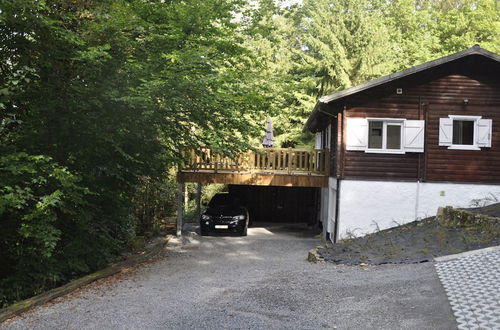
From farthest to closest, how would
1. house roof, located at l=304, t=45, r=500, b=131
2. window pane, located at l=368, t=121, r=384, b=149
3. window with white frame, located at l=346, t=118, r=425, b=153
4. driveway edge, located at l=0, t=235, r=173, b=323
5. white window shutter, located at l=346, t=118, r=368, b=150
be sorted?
1. window pane, located at l=368, t=121, r=384, b=149
2. white window shutter, located at l=346, t=118, r=368, b=150
3. window with white frame, located at l=346, t=118, r=425, b=153
4. house roof, located at l=304, t=45, r=500, b=131
5. driveway edge, located at l=0, t=235, r=173, b=323

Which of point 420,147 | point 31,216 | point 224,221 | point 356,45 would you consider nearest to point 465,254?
point 420,147

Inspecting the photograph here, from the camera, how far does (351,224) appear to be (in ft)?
50.5

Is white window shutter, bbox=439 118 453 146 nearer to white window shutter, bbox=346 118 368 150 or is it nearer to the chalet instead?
the chalet

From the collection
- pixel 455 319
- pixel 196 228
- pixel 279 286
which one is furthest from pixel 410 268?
pixel 196 228

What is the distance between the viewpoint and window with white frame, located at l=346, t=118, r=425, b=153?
15141mm

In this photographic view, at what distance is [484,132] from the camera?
15.1 meters

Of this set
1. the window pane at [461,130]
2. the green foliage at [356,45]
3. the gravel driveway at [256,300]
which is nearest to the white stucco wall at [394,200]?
the window pane at [461,130]

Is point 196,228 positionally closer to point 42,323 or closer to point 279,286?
point 279,286

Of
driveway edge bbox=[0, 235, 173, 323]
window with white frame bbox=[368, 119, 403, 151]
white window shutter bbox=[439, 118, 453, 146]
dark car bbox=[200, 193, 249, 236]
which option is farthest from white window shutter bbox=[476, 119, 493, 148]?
driveway edge bbox=[0, 235, 173, 323]

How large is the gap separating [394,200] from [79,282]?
10.0 m

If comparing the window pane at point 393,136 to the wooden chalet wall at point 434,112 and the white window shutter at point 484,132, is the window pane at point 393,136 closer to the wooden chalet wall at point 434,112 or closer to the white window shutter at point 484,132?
the wooden chalet wall at point 434,112

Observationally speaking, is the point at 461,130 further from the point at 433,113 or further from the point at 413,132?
the point at 413,132

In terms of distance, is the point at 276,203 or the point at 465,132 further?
the point at 276,203

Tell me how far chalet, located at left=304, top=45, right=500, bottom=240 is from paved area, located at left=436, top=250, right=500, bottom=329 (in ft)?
19.8
